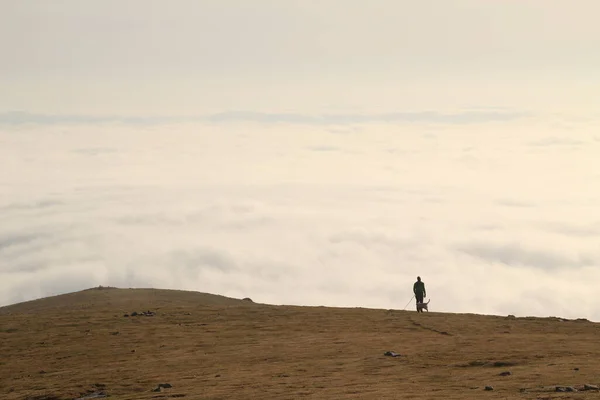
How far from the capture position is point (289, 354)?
46250 mm

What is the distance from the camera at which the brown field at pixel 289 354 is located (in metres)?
35.8

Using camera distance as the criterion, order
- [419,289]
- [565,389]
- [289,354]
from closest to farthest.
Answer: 1. [565,389]
2. [289,354]
3. [419,289]

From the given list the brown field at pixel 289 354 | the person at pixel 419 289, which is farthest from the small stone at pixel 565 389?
the person at pixel 419 289

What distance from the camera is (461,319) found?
191 ft

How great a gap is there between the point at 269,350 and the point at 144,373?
7.94 m

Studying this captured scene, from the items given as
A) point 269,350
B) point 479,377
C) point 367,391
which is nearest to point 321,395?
point 367,391

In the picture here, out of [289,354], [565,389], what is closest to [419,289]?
[289,354]

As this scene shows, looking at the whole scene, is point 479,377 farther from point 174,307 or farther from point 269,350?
point 174,307

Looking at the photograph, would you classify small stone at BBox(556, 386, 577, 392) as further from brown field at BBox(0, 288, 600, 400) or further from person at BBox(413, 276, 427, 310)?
person at BBox(413, 276, 427, 310)

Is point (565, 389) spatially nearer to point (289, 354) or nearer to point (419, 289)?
point (289, 354)

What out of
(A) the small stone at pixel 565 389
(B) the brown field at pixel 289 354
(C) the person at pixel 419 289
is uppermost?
(C) the person at pixel 419 289

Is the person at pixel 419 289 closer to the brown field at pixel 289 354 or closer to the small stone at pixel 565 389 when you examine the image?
the brown field at pixel 289 354

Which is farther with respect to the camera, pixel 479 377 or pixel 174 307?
pixel 174 307

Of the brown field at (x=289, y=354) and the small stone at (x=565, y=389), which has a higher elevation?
the brown field at (x=289, y=354)
